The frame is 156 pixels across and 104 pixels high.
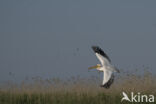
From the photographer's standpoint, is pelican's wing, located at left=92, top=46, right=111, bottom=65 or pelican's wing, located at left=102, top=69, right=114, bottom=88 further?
pelican's wing, located at left=92, top=46, right=111, bottom=65

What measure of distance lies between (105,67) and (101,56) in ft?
1.59

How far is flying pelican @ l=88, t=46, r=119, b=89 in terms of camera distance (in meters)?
10.3

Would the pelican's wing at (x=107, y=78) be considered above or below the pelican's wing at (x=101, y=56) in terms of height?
below

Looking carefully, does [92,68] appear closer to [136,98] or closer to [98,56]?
[98,56]

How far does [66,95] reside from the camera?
10852 millimetres

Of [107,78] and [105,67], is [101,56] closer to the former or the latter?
[105,67]

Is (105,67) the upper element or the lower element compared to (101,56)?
lower

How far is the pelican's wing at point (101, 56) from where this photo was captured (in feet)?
35.3

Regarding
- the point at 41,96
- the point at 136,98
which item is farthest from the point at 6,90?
the point at 136,98

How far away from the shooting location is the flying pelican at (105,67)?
10.3 metres

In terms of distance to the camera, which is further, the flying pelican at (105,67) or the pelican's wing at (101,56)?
the pelican's wing at (101,56)

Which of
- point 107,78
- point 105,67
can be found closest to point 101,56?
point 105,67

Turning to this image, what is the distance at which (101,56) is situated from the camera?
10.9 meters

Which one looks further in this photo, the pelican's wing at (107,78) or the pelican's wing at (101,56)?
the pelican's wing at (101,56)
